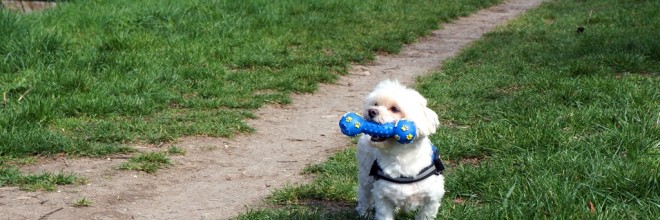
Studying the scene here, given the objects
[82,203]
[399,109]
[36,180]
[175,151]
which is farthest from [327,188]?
[36,180]

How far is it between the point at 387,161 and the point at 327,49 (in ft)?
22.4

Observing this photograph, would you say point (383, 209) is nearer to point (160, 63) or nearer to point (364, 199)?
point (364, 199)

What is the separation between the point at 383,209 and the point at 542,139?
1.86 m

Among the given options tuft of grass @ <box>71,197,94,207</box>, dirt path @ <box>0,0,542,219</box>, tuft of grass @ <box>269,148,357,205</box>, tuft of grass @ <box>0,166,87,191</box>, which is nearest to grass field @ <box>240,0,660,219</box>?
tuft of grass @ <box>269,148,357,205</box>

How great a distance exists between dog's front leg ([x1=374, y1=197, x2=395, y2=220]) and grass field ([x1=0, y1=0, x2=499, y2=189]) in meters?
2.74

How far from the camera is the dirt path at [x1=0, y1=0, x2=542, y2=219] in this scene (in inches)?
202

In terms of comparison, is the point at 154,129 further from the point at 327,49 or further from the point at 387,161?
the point at 327,49

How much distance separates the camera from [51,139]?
20.9 ft

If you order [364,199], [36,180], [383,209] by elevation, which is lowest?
[36,180]

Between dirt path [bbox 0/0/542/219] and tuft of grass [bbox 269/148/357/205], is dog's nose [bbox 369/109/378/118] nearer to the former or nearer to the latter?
tuft of grass [bbox 269/148/357/205]

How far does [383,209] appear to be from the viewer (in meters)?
4.23

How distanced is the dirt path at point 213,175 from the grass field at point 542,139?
1.19 ft

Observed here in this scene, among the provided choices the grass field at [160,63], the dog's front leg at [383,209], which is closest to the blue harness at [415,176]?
the dog's front leg at [383,209]

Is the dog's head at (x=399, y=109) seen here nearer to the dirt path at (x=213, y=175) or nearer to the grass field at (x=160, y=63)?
the dirt path at (x=213, y=175)
